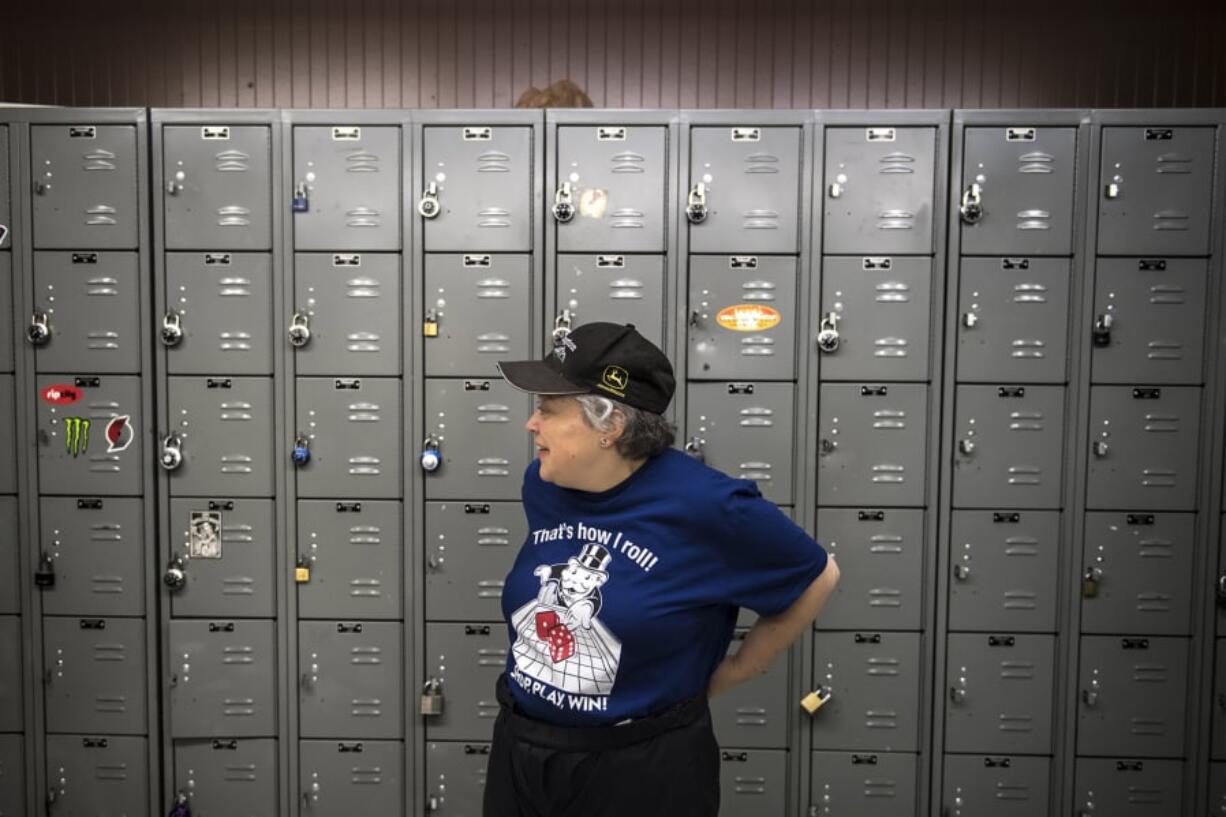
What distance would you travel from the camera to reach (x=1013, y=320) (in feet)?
9.44

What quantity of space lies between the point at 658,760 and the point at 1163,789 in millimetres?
2648

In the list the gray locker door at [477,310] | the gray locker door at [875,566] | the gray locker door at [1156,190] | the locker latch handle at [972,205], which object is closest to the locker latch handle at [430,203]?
the gray locker door at [477,310]

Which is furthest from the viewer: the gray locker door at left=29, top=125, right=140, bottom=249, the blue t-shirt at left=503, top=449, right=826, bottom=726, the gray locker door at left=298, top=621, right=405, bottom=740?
the gray locker door at left=298, top=621, right=405, bottom=740

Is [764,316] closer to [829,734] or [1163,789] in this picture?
[829,734]

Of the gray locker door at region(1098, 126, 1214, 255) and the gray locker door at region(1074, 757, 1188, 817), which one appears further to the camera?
the gray locker door at region(1074, 757, 1188, 817)

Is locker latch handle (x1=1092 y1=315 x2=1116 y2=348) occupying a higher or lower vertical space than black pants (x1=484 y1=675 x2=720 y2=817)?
higher

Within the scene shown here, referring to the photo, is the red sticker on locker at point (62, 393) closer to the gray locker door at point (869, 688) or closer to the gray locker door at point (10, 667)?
the gray locker door at point (10, 667)

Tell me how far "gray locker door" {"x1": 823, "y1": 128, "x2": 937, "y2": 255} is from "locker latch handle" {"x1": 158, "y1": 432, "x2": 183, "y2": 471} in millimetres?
2651

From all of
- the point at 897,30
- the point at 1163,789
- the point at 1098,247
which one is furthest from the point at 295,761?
the point at 897,30

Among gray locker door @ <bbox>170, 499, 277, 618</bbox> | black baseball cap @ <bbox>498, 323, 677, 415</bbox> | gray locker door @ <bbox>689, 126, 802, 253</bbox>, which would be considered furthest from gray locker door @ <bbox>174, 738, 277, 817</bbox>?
gray locker door @ <bbox>689, 126, 802, 253</bbox>

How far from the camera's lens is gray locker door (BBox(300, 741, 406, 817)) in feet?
10.0

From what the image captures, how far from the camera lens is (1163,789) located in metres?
2.97

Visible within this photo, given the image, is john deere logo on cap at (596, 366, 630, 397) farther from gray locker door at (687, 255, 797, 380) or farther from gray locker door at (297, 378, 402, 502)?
gray locker door at (297, 378, 402, 502)

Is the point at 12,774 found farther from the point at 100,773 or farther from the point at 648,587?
the point at 648,587
